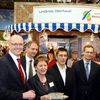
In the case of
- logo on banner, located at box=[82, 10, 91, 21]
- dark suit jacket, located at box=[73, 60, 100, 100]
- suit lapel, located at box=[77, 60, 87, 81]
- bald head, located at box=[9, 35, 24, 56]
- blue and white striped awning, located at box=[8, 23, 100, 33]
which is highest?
logo on banner, located at box=[82, 10, 91, 21]

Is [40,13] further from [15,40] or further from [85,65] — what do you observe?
[15,40]

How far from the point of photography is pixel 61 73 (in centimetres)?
368

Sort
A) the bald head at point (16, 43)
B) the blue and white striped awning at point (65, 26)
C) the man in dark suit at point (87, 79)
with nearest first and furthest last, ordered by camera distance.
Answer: the bald head at point (16, 43), the man in dark suit at point (87, 79), the blue and white striped awning at point (65, 26)

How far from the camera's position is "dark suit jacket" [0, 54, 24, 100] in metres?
2.59

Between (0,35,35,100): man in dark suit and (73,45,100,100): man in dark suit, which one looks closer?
(0,35,35,100): man in dark suit

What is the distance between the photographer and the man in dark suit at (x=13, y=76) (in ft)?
8.54

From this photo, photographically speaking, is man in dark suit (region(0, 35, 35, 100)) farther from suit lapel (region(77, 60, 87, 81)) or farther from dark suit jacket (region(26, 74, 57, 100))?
suit lapel (region(77, 60, 87, 81))

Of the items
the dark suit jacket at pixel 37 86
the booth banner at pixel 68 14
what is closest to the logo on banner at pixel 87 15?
the booth banner at pixel 68 14

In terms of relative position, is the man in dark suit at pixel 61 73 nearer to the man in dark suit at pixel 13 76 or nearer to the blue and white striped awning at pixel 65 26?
the man in dark suit at pixel 13 76

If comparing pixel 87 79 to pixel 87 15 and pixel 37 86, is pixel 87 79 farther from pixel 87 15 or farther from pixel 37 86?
pixel 87 15

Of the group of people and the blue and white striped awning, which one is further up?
the blue and white striped awning

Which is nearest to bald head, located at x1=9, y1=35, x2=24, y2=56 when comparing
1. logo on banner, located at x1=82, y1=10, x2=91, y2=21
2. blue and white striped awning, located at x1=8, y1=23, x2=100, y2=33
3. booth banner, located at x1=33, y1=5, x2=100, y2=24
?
blue and white striped awning, located at x1=8, y1=23, x2=100, y2=33

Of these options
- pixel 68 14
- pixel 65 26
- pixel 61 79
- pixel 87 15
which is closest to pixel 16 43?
pixel 61 79

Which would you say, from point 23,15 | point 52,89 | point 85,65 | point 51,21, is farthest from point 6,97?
point 23,15
